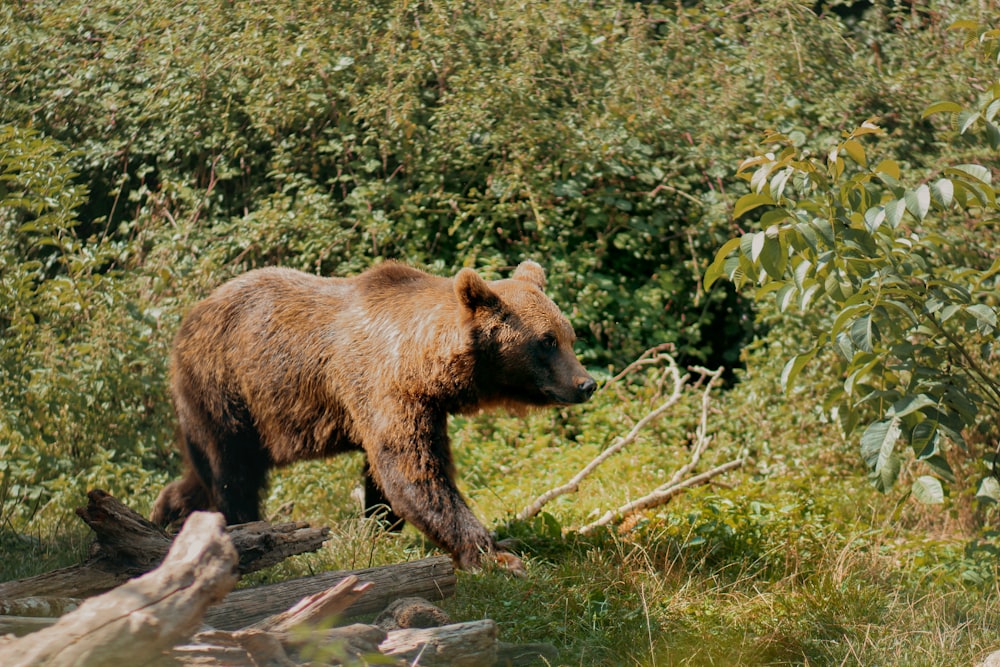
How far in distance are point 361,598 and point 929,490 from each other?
2.62 meters

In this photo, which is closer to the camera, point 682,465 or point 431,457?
point 431,457

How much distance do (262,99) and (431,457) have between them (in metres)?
5.25

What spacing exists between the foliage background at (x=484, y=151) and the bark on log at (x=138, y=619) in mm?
4951

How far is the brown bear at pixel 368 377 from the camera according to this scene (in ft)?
18.8

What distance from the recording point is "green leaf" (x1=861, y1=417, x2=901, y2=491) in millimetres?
4809

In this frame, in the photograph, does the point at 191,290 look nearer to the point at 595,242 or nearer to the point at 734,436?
the point at 595,242

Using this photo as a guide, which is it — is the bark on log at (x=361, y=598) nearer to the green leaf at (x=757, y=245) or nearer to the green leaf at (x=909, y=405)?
the green leaf at (x=757, y=245)

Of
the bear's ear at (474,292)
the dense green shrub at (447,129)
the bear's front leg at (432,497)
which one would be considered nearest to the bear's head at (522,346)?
the bear's ear at (474,292)

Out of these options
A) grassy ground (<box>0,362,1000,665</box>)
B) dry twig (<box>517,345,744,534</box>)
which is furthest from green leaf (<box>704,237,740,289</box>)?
dry twig (<box>517,345,744,534</box>)

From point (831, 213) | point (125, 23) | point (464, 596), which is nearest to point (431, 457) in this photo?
point (464, 596)

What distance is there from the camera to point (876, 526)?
22.7 ft

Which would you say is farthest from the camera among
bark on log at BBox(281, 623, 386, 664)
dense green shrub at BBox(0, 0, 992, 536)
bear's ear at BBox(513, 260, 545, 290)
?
dense green shrub at BBox(0, 0, 992, 536)

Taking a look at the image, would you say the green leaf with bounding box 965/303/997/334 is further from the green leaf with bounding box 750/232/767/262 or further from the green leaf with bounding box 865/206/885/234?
the green leaf with bounding box 750/232/767/262

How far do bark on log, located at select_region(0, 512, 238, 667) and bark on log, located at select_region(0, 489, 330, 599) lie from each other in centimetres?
151
